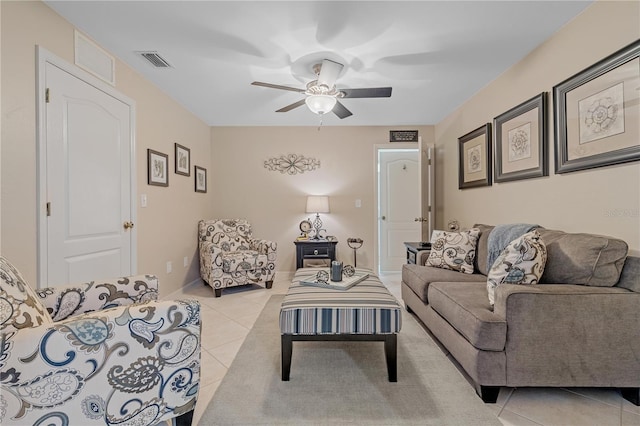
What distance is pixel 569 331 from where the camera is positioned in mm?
1421

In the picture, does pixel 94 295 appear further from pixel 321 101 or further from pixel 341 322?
pixel 321 101

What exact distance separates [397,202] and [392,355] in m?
3.26

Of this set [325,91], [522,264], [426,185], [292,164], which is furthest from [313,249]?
[522,264]

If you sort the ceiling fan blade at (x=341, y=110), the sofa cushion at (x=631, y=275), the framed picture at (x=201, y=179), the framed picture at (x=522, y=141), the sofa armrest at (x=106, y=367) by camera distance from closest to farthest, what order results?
the sofa armrest at (x=106, y=367), the sofa cushion at (x=631, y=275), the framed picture at (x=522, y=141), the ceiling fan blade at (x=341, y=110), the framed picture at (x=201, y=179)

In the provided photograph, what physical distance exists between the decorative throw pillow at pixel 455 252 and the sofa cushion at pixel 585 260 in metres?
0.82

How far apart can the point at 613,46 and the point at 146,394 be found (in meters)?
2.98

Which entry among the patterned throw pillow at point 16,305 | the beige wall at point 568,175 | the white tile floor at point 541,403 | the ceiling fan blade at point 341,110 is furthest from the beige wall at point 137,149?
the beige wall at point 568,175

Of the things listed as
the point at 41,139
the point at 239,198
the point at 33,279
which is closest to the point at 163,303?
the point at 33,279

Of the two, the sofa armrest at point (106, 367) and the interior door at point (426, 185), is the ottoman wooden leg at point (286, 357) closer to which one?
the sofa armrest at point (106, 367)

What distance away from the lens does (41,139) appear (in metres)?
1.75

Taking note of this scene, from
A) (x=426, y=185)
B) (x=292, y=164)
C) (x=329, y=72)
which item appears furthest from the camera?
(x=292, y=164)

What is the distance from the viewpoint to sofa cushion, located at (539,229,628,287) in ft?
4.93

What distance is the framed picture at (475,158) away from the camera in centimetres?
297

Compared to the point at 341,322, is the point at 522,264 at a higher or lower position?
higher
